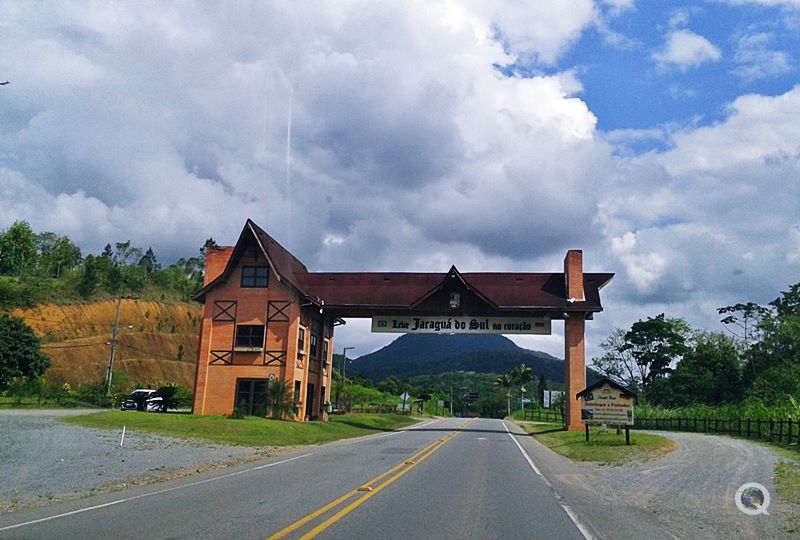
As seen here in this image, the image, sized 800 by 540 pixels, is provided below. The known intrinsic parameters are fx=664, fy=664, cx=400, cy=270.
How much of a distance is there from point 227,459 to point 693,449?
17.7m

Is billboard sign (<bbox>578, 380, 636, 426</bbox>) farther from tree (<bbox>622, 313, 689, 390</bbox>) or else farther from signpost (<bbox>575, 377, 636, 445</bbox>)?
tree (<bbox>622, 313, 689, 390</bbox>)

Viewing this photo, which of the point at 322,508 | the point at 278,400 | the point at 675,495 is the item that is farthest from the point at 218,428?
the point at 675,495

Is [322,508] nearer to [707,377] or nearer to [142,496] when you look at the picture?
[142,496]

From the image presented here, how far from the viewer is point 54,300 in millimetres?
93375

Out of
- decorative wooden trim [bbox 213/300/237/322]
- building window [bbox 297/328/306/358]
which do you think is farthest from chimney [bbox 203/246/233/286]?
building window [bbox 297/328/306/358]

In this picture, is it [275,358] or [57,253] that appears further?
[57,253]

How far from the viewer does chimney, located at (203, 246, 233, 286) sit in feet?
135

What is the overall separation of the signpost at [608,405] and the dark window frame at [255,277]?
19739mm

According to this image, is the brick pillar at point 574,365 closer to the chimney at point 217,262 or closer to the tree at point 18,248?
the chimney at point 217,262

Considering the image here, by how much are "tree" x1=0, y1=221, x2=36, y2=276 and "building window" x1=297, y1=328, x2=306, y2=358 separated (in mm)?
75934

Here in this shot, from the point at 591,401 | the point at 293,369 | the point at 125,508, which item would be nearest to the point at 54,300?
the point at 293,369

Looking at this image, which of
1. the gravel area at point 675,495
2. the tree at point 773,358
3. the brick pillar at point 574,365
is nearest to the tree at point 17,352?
the brick pillar at point 574,365

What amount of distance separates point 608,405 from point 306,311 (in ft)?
62.5

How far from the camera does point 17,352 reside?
5366 centimetres
